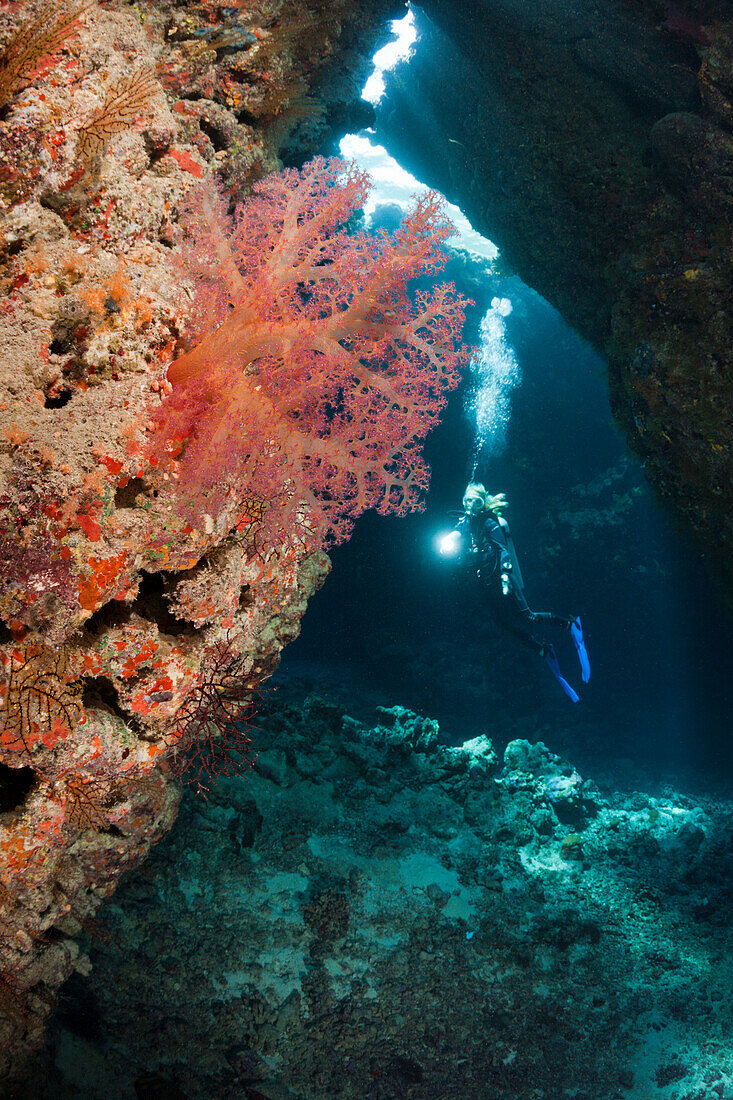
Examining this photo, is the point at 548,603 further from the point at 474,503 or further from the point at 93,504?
the point at 93,504

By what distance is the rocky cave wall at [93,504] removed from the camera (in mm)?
2123

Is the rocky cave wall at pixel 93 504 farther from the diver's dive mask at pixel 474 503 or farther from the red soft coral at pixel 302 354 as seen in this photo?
the diver's dive mask at pixel 474 503

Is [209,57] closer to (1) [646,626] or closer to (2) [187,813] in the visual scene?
(2) [187,813]

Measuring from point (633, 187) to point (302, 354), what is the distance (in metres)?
5.55

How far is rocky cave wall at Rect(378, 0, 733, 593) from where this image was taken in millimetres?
5055

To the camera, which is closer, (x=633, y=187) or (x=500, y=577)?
(x=633, y=187)

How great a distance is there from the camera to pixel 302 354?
297 cm

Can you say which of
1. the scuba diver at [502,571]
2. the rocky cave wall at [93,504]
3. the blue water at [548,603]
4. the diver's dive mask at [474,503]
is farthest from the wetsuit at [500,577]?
the rocky cave wall at [93,504]

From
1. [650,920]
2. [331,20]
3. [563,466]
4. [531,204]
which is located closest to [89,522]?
[331,20]

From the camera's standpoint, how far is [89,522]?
7.36 feet

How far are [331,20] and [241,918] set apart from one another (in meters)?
8.50

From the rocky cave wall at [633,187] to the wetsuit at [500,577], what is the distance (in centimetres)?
330

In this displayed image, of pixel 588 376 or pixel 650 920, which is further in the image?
pixel 588 376

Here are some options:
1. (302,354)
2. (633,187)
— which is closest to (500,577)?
(633,187)
